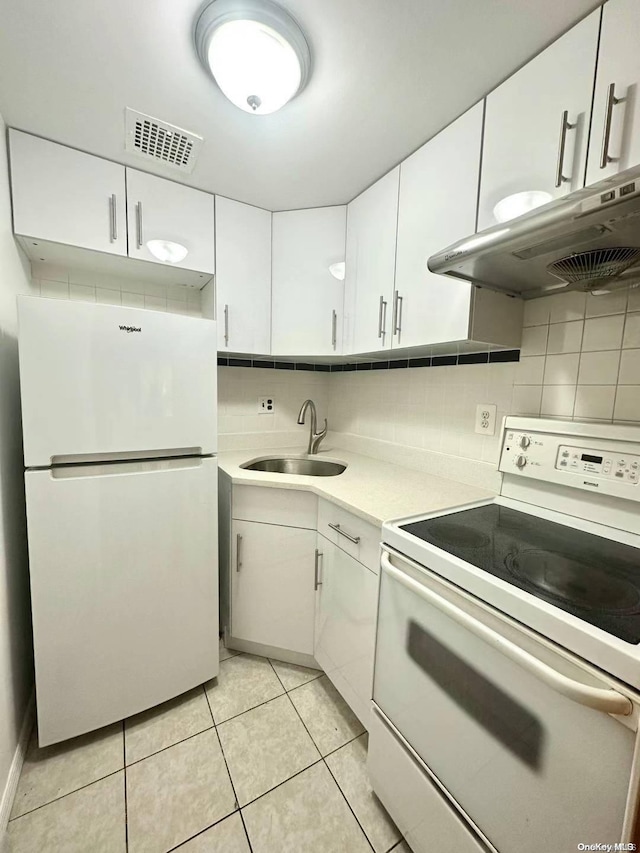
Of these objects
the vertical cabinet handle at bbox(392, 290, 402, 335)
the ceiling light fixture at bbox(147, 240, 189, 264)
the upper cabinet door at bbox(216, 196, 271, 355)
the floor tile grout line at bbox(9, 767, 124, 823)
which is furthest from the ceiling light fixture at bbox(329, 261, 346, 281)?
the floor tile grout line at bbox(9, 767, 124, 823)

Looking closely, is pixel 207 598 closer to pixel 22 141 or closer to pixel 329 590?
pixel 329 590

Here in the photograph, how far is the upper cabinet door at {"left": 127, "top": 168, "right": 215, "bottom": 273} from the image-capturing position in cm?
145

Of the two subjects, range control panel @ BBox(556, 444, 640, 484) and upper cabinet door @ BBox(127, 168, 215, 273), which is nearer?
range control panel @ BBox(556, 444, 640, 484)

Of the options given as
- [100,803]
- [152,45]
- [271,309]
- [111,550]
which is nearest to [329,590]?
[111,550]

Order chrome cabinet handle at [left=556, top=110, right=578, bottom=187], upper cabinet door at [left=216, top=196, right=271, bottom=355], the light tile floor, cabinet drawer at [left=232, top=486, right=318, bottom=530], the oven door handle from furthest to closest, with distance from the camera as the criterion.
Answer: upper cabinet door at [left=216, top=196, right=271, bottom=355], cabinet drawer at [left=232, top=486, right=318, bottom=530], the light tile floor, chrome cabinet handle at [left=556, top=110, right=578, bottom=187], the oven door handle

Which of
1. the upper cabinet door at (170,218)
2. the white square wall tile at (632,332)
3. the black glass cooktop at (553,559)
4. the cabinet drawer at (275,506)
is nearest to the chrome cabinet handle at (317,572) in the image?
the cabinet drawer at (275,506)

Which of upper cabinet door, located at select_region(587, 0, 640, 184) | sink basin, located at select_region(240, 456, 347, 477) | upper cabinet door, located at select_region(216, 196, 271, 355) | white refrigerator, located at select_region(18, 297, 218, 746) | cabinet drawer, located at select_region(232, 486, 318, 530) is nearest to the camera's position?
upper cabinet door, located at select_region(587, 0, 640, 184)

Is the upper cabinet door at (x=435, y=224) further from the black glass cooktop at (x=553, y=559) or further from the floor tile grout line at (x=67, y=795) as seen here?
the floor tile grout line at (x=67, y=795)

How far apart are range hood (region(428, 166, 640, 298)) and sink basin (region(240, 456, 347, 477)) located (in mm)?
1259

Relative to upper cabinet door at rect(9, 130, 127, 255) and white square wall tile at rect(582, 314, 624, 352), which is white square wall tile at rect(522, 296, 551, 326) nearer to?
white square wall tile at rect(582, 314, 624, 352)

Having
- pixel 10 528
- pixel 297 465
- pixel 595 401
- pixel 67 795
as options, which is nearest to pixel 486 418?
pixel 595 401

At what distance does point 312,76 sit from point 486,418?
1.29 metres

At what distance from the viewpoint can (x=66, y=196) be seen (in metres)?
1.32

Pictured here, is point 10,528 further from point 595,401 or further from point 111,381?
point 595,401
